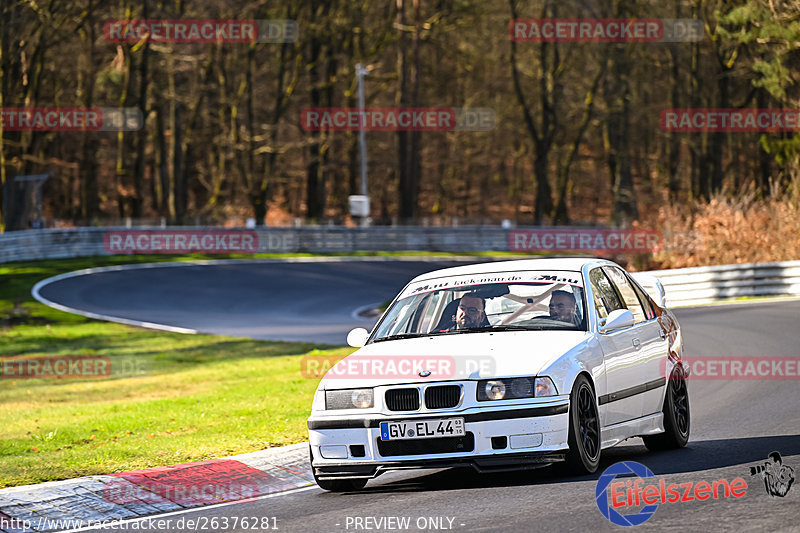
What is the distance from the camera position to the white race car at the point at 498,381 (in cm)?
770

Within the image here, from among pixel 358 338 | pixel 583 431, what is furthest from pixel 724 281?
pixel 583 431

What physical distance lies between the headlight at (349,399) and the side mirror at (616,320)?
192 centimetres

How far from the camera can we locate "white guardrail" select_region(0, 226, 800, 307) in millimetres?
29594

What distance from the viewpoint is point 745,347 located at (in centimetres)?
1802

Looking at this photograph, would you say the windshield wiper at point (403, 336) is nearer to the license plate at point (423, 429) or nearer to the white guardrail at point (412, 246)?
the license plate at point (423, 429)

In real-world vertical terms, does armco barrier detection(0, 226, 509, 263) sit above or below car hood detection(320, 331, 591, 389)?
below

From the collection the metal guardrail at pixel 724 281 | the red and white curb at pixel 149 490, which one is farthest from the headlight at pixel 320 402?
the metal guardrail at pixel 724 281

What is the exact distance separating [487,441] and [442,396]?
42cm

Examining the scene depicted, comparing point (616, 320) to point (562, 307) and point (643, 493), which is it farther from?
point (643, 493)

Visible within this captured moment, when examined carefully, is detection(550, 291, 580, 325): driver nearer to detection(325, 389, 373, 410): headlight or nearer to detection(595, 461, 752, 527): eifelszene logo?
detection(595, 461, 752, 527): eifelszene logo

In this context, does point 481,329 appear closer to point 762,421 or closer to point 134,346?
point 762,421

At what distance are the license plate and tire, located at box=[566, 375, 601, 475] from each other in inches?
29.3

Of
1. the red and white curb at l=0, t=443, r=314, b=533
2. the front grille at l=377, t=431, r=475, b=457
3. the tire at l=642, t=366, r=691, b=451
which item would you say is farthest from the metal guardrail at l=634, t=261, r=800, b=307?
the front grille at l=377, t=431, r=475, b=457

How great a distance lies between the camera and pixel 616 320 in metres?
8.86
